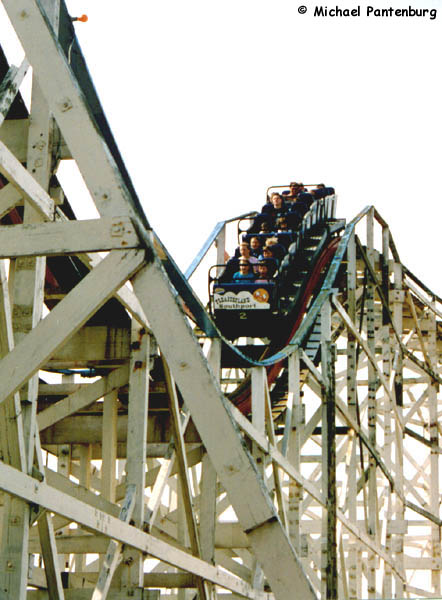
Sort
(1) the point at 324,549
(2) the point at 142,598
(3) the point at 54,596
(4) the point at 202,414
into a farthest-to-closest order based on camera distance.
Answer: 1. (1) the point at 324,549
2. (2) the point at 142,598
3. (3) the point at 54,596
4. (4) the point at 202,414

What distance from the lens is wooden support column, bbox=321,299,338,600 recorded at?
35.8ft

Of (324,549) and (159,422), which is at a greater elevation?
(159,422)

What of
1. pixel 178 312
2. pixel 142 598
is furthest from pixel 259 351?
pixel 178 312

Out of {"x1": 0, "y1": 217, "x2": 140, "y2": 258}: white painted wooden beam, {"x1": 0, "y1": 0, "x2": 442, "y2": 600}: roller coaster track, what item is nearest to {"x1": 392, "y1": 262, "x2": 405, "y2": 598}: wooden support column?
{"x1": 0, "y1": 0, "x2": 442, "y2": 600}: roller coaster track

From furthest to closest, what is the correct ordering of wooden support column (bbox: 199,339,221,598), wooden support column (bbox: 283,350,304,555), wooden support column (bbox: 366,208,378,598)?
wooden support column (bbox: 366,208,378,598) → wooden support column (bbox: 283,350,304,555) → wooden support column (bbox: 199,339,221,598)

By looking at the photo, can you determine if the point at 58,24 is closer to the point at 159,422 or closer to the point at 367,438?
the point at 159,422

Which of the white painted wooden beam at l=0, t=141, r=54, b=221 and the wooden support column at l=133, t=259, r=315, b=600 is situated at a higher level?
the white painted wooden beam at l=0, t=141, r=54, b=221

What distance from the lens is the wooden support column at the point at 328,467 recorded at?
1091cm

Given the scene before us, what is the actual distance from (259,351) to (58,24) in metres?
7.23

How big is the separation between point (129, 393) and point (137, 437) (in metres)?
0.36

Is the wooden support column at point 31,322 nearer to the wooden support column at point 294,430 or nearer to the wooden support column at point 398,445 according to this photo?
the wooden support column at point 294,430

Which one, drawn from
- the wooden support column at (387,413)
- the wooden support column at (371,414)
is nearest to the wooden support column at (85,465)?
the wooden support column at (371,414)

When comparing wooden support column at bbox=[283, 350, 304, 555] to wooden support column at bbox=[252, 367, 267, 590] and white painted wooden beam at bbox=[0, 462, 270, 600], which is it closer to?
wooden support column at bbox=[252, 367, 267, 590]

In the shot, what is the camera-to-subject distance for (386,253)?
1511 centimetres
